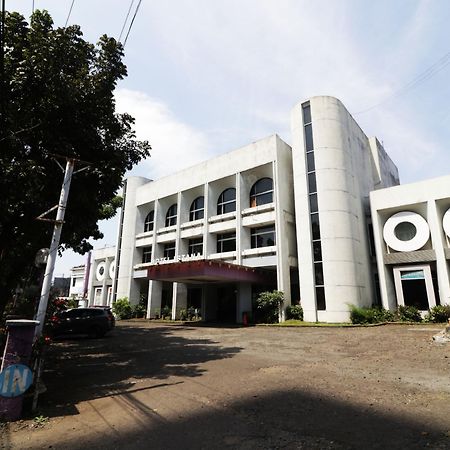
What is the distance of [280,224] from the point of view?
26141 millimetres

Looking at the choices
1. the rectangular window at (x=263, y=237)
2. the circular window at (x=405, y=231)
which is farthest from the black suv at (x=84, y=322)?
the circular window at (x=405, y=231)

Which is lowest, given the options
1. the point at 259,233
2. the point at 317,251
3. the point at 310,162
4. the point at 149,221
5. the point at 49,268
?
the point at 49,268

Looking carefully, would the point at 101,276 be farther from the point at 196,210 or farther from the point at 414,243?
the point at 414,243

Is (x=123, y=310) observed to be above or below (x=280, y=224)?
below

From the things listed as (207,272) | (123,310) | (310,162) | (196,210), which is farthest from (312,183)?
(123,310)

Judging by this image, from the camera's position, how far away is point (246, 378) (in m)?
8.16

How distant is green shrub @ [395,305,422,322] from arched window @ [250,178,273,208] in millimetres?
13286

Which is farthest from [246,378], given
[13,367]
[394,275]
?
[394,275]

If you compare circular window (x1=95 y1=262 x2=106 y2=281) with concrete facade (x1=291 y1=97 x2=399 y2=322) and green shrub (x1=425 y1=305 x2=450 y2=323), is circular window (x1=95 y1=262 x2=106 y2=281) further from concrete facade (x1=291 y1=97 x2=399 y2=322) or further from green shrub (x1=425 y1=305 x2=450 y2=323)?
green shrub (x1=425 y1=305 x2=450 y2=323)

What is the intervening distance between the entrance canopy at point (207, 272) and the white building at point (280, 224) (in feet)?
0.25

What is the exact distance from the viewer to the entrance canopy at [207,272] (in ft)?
75.3

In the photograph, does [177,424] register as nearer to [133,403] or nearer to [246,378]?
[133,403]

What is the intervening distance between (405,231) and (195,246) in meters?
19.6

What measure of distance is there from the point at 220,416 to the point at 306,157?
23.6 m
